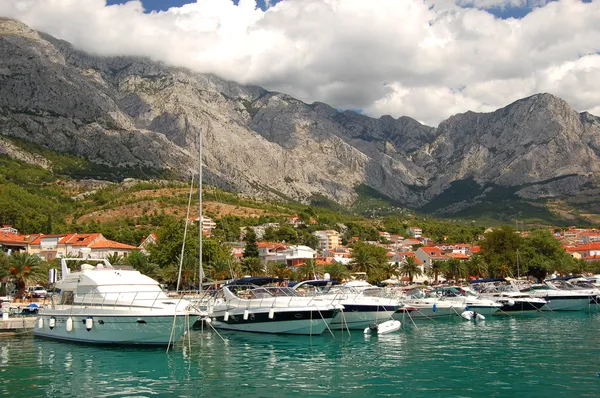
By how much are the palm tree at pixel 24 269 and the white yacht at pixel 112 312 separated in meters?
25.9

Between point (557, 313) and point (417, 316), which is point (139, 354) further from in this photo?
point (557, 313)

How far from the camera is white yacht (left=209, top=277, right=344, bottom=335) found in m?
35.9

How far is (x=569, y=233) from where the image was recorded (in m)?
198

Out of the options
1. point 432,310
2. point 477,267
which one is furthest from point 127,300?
point 477,267

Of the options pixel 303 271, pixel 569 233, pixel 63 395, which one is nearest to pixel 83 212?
pixel 303 271

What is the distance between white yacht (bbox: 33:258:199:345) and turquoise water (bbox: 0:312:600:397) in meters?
0.85

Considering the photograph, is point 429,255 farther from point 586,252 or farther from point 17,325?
point 17,325

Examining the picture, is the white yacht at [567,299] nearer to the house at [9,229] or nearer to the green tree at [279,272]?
the green tree at [279,272]

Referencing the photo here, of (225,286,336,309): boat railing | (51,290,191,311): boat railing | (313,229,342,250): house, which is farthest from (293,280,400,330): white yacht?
(313,229,342,250): house

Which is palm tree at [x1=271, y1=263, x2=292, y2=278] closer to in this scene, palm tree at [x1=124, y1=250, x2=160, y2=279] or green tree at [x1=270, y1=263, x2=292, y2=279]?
green tree at [x1=270, y1=263, x2=292, y2=279]

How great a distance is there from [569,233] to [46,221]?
180 metres

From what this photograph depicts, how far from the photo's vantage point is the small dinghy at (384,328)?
125 feet

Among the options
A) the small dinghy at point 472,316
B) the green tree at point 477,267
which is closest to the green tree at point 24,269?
the small dinghy at point 472,316

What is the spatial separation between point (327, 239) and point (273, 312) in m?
136
